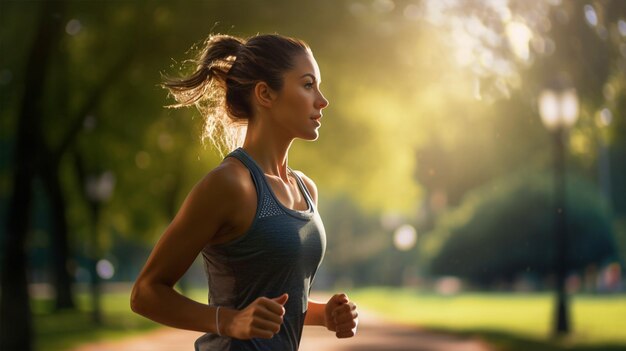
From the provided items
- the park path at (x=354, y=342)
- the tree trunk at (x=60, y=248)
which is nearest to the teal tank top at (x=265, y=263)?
the park path at (x=354, y=342)

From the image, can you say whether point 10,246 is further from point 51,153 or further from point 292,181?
point 292,181

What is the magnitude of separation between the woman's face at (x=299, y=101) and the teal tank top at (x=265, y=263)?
0.68ft

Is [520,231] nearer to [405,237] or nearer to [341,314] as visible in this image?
[405,237]

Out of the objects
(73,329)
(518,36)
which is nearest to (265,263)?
(518,36)

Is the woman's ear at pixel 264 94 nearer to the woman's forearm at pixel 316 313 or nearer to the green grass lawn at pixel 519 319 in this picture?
the woman's forearm at pixel 316 313

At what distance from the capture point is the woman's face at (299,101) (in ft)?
10.2

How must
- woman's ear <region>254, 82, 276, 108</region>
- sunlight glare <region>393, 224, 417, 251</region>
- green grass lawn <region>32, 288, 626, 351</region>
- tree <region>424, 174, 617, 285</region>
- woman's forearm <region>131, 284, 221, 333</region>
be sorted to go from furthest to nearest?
sunlight glare <region>393, 224, 417, 251</region> → tree <region>424, 174, 617, 285</region> → green grass lawn <region>32, 288, 626, 351</region> → woman's ear <region>254, 82, 276, 108</region> → woman's forearm <region>131, 284, 221, 333</region>

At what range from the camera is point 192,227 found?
110 inches

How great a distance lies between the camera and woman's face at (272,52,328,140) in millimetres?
3098

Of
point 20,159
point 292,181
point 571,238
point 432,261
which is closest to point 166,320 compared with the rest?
point 292,181

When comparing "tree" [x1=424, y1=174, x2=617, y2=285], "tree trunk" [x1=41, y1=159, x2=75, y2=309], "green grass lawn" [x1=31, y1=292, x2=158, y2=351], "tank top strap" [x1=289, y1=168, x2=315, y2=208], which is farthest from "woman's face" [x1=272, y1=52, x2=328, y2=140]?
"tree" [x1=424, y1=174, x2=617, y2=285]

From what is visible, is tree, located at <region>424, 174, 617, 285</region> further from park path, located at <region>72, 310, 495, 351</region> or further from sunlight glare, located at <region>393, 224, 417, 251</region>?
sunlight glare, located at <region>393, 224, 417, 251</region>

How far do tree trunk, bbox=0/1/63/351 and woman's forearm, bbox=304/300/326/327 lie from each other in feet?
39.5

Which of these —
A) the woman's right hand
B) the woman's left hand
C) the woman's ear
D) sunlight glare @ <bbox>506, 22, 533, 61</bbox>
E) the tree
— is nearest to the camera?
the woman's right hand
